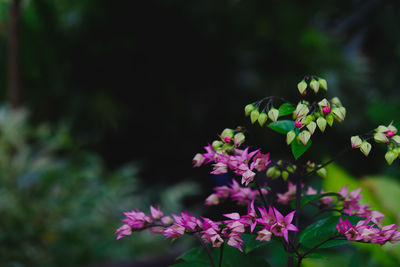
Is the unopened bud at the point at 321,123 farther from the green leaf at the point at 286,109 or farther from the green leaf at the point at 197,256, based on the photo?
the green leaf at the point at 197,256

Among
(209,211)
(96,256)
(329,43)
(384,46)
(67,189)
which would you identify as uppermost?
(329,43)

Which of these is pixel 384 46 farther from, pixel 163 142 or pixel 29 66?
pixel 29 66

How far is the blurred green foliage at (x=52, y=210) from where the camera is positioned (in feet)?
4.81

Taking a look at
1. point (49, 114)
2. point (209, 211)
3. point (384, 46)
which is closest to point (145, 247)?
point (209, 211)

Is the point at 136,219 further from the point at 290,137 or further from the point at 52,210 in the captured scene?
the point at 52,210

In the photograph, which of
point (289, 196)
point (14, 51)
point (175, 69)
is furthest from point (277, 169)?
point (175, 69)

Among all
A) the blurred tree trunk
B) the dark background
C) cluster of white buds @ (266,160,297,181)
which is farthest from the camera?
the dark background

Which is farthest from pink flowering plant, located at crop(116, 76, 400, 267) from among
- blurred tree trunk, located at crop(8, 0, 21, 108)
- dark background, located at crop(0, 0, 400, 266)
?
dark background, located at crop(0, 0, 400, 266)

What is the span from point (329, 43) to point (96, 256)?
2163 millimetres

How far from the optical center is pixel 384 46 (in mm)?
1919

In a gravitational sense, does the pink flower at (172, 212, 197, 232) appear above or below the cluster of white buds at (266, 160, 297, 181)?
below

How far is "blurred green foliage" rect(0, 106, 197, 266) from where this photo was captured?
57.7 inches

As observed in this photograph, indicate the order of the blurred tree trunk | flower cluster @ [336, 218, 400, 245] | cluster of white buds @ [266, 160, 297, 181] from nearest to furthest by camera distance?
flower cluster @ [336, 218, 400, 245], cluster of white buds @ [266, 160, 297, 181], the blurred tree trunk

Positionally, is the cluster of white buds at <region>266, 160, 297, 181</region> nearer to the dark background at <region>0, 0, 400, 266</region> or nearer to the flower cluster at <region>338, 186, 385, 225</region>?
the flower cluster at <region>338, 186, 385, 225</region>
